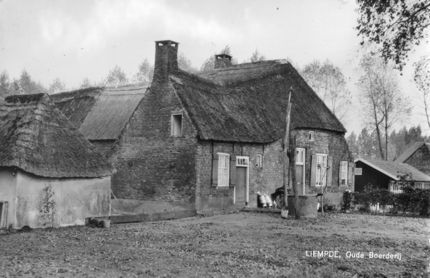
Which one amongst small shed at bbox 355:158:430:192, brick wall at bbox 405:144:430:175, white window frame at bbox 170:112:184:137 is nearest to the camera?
white window frame at bbox 170:112:184:137

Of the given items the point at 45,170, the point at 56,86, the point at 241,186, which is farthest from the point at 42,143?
the point at 56,86

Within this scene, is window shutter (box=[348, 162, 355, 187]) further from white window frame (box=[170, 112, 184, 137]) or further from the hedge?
white window frame (box=[170, 112, 184, 137])

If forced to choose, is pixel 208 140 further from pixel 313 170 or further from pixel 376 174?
pixel 376 174

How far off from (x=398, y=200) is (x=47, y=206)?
15.9 m

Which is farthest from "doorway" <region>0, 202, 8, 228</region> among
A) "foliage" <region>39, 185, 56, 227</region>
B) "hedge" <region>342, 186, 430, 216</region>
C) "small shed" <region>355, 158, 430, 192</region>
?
"small shed" <region>355, 158, 430, 192</region>

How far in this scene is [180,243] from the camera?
13.6 metres

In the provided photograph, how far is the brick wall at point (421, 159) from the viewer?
5725cm

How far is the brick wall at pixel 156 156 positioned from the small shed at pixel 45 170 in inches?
186

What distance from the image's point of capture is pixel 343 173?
32.1 meters

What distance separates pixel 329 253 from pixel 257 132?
47.4 ft

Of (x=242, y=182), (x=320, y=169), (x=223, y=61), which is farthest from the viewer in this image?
(x=223, y=61)

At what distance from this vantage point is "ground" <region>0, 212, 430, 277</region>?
1018cm

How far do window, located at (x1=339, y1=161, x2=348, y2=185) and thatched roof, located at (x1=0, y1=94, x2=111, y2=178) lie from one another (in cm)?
1700

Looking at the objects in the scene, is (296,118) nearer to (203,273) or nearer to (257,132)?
(257,132)
